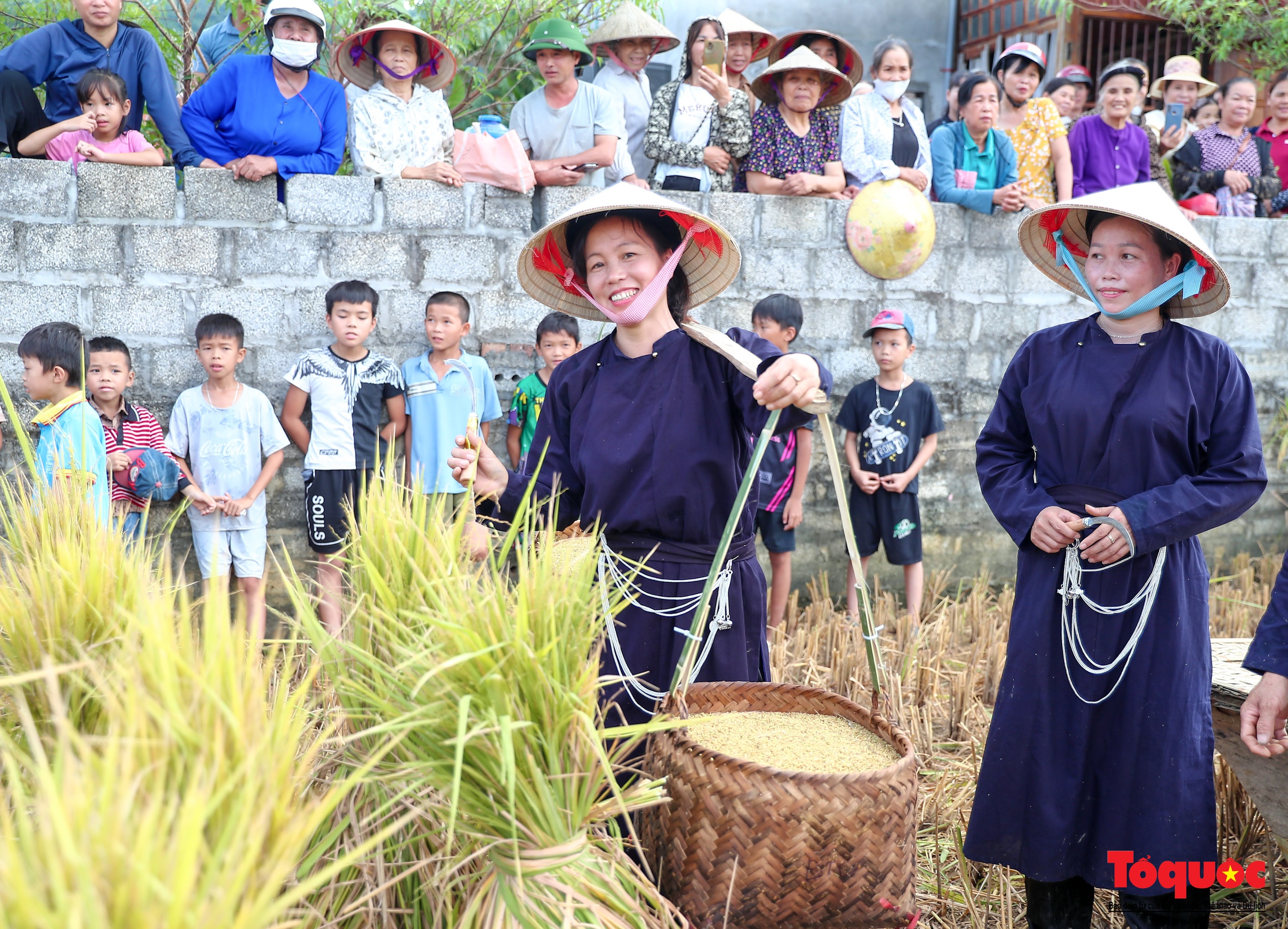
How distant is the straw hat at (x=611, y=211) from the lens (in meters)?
2.46

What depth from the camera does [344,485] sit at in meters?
4.84

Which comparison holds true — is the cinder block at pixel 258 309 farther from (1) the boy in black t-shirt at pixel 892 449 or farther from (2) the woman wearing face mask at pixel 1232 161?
(2) the woman wearing face mask at pixel 1232 161

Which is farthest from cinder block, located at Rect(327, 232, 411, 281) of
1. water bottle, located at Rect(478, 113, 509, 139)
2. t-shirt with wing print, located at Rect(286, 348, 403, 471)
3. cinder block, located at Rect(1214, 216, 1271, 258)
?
cinder block, located at Rect(1214, 216, 1271, 258)

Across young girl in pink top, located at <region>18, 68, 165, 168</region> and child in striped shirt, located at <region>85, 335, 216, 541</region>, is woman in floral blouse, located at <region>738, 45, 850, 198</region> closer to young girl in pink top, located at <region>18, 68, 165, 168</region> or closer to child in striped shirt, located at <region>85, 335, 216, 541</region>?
young girl in pink top, located at <region>18, 68, 165, 168</region>

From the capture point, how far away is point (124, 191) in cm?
467

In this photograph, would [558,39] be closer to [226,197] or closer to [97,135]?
[226,197]

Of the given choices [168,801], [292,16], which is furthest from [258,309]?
[168,801]

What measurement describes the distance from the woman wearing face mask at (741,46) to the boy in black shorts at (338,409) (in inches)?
108

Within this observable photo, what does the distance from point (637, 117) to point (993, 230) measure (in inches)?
81.6

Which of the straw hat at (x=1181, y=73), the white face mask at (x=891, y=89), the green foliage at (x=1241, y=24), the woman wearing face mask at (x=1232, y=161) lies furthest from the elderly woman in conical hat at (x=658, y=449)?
the green foliage at (x=1241, y=24)

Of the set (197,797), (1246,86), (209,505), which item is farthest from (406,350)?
(1246,86)

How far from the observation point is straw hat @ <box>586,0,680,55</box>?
19.3 feet

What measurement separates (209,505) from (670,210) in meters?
2.88

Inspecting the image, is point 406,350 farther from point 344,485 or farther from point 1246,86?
point 1246,86
